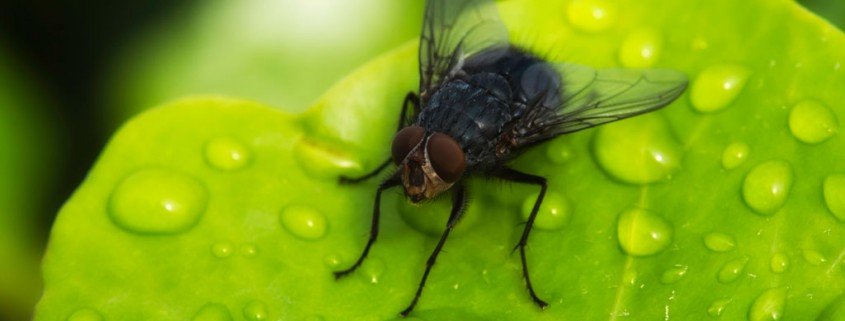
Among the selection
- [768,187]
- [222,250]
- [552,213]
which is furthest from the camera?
[552,213]

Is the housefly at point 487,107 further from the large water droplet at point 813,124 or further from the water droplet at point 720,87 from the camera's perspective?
the large water droplet at point 813,124

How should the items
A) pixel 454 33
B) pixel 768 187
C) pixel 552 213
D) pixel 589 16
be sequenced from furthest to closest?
1. pixel 454 33
2. pixel 589 16
3. pixel 552 213
4. pixel 768 187

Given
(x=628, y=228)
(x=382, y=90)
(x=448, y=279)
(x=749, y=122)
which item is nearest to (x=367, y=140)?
(x=382, y=90)

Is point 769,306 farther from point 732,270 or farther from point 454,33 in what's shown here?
point 454,33

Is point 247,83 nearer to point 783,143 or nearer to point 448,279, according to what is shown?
point 448,279

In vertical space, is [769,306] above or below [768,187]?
below

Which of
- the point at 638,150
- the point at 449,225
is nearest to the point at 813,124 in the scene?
the point at 638,150

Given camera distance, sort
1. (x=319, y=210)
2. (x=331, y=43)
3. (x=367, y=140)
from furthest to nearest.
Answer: (x=331, y=43) < (x=367, y=140) < (x=319, y=210)
